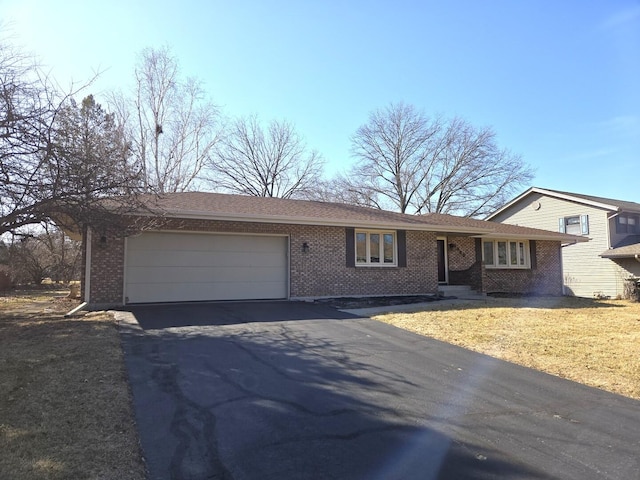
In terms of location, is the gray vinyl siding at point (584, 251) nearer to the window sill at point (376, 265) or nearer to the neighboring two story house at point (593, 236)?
the neighboring two story house at point (593, 236)

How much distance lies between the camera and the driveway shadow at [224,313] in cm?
940

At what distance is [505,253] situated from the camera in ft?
63.3

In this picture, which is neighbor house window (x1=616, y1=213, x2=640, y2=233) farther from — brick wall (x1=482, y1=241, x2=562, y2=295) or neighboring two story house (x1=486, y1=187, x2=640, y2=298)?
brick wall (x1=482, y1=241, x2=562, y2=295)

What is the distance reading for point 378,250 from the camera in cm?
1559

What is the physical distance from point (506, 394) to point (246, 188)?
29359 mm

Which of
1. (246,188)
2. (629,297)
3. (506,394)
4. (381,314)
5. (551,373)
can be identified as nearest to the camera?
(506,394)

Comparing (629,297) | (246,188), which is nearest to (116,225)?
(629,297)

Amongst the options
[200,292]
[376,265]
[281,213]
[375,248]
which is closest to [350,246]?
[375,248]

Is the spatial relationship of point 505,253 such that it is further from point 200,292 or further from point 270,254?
point 200,292

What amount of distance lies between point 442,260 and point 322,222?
691cm

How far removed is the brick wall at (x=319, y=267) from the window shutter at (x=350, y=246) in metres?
0.12

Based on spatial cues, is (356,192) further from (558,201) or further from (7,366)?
(7,366)

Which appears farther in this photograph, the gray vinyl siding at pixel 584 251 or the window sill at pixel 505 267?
the gray vinyl siding at pixel 584 251

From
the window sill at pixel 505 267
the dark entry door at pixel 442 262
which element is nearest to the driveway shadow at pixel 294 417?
the dark entry door at pixel 442 262
